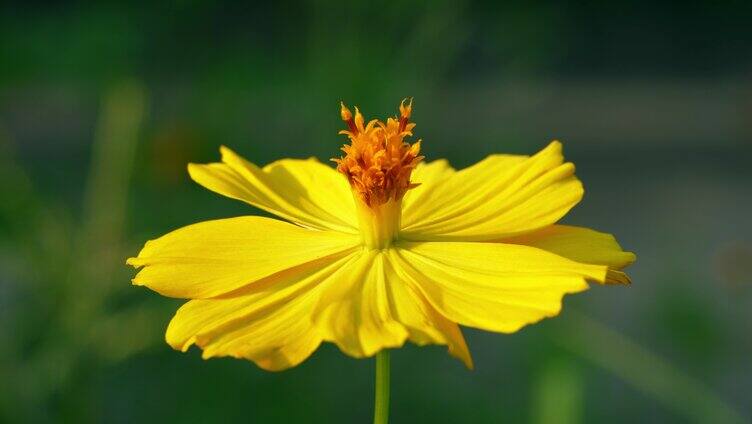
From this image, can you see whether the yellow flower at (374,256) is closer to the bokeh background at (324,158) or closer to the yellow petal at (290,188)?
the yellow petal at (290,188)

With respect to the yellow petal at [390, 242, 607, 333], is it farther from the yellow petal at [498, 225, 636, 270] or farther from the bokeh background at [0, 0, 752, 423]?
the bokeh background at [0, 0, 752, 423]

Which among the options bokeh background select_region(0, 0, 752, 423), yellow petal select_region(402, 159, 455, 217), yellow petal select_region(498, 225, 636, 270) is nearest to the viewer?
yellow petal select_region(498, 225, 636, 270)

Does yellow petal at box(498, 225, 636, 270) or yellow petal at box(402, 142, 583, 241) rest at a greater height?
yellow petal at box(402, 142, 583, 241)

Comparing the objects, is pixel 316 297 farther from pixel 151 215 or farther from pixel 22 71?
→ pixel 22 71

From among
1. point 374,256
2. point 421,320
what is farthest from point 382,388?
point 374,256

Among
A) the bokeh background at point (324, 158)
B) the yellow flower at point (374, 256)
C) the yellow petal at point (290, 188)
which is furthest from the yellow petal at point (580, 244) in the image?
the bokeh background at point (324, 158)

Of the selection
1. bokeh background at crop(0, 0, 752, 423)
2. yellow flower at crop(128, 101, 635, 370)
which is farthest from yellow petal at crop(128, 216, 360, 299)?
bokeh background at crop(0, 0, 752, 423)
